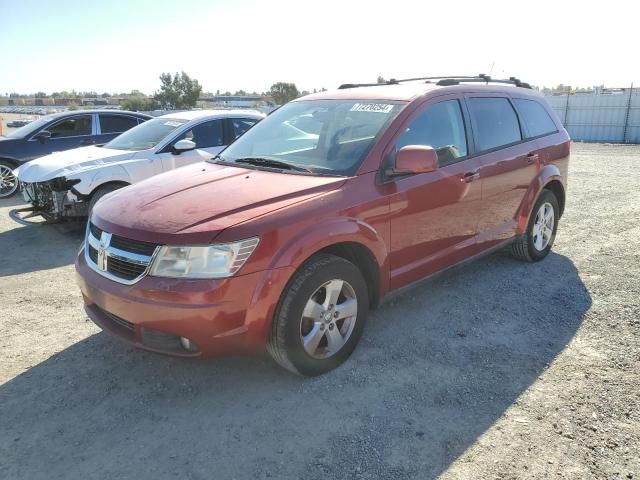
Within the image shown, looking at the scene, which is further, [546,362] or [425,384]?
[546,362]

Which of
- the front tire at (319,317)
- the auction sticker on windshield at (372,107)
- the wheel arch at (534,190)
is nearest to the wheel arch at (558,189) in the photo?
the wheel arch at (534,190)

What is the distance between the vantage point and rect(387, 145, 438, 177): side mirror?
334 centimetres

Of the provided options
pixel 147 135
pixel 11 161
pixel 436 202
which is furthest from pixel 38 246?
pixel 436 202

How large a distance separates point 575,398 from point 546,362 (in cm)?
42

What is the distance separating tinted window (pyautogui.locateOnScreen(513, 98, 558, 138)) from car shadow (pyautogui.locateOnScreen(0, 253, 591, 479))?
76.8 inches

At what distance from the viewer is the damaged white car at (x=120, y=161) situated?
6.45m

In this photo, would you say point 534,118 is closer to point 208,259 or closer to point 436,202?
point 436,202

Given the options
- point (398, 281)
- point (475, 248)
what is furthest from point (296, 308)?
point (475, 248)

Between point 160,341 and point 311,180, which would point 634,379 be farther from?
point 160,341

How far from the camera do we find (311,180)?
335 cm

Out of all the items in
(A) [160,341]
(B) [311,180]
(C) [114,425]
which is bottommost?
(C) [114,425]

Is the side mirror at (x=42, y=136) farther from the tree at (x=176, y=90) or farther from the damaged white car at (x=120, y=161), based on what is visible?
the tree at (x=176, y=90)

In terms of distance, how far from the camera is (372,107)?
12.7 feet

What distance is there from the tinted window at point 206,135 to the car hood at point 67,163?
84cm
